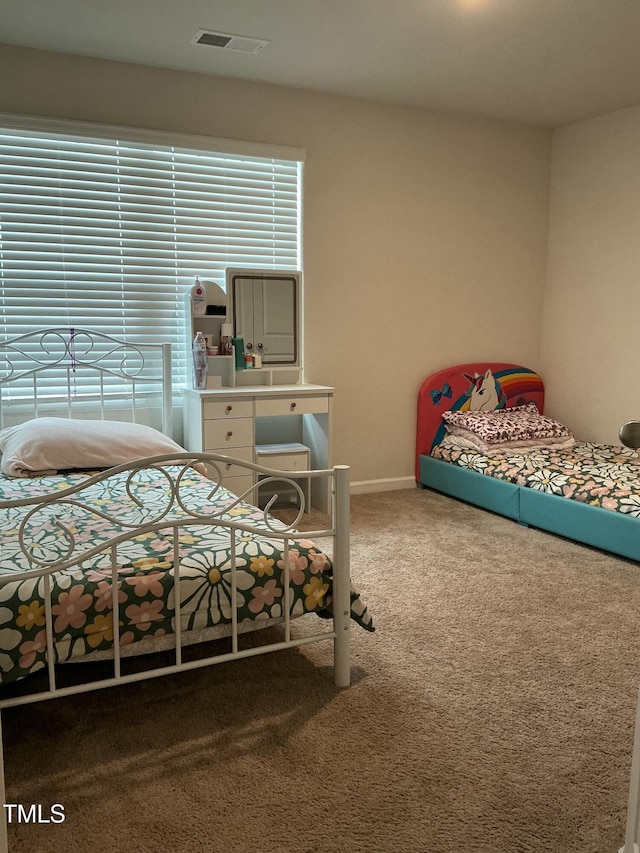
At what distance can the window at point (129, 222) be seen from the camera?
11.6 ft

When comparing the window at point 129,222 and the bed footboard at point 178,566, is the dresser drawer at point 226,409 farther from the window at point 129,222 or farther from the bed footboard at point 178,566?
the bed footboard at point 178,566

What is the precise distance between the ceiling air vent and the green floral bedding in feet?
7.41

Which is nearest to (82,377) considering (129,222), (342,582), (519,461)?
(129,222)

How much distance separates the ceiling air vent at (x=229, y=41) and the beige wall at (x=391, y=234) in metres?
0.45

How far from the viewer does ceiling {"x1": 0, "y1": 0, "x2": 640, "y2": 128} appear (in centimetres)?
299

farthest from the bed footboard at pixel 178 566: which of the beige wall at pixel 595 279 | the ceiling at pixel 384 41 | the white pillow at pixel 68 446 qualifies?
the beige wall at pixel 595 279

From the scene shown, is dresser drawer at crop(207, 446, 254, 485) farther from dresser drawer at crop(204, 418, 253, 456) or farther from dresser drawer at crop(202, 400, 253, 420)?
dresser drawer at crop(202, 400, 253, 420)

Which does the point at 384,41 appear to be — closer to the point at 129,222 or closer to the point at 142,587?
the point at 129,222

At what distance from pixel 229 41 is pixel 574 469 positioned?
280 centimetres

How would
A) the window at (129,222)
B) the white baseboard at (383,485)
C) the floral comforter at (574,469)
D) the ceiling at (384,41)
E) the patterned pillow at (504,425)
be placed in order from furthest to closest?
the white baseboard at (383,485) < the patterned pillow at (504,425) < the window at (129,222) < the floral comforter at (574,469) < the ceiling at (384,41)

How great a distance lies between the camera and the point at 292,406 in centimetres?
391

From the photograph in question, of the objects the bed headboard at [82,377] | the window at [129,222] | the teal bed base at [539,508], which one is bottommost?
the teal bed base at [539,508]

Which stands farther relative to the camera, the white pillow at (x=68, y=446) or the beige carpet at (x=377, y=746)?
the white pillow at (x=68, y=446)

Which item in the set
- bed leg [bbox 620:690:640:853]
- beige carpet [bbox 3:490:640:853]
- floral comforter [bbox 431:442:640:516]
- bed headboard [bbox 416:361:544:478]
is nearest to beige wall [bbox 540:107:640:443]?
bed headboard [bbox 416:361:544:478]
